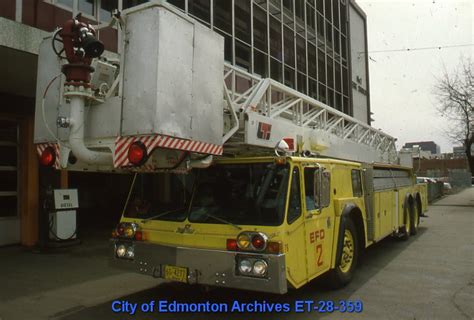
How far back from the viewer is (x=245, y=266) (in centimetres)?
434

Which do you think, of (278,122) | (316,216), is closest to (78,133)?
(278,122)

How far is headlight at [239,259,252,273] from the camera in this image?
Answer: 4.32 m

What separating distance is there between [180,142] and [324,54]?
1762 centimetres

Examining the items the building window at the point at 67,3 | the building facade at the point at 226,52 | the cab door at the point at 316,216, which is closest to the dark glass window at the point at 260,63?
the building facade at the point at 226,52

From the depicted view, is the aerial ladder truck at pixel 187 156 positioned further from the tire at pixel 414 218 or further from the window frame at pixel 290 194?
the tire at pixel 414 218

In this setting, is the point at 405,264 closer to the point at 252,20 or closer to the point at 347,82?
the point at 252,20

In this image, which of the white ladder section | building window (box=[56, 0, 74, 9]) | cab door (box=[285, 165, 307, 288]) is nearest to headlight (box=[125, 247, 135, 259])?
the white ladder section

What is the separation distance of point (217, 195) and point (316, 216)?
4.01 ft

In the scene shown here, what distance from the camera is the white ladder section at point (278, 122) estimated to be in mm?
5215

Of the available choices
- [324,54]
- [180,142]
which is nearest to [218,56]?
[180,142]

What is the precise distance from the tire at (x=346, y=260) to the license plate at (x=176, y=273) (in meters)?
2.20

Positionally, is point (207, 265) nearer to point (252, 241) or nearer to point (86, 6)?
point (252, 241)

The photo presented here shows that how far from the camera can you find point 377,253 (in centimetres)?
899

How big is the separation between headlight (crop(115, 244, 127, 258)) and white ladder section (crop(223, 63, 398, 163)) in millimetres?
1789
